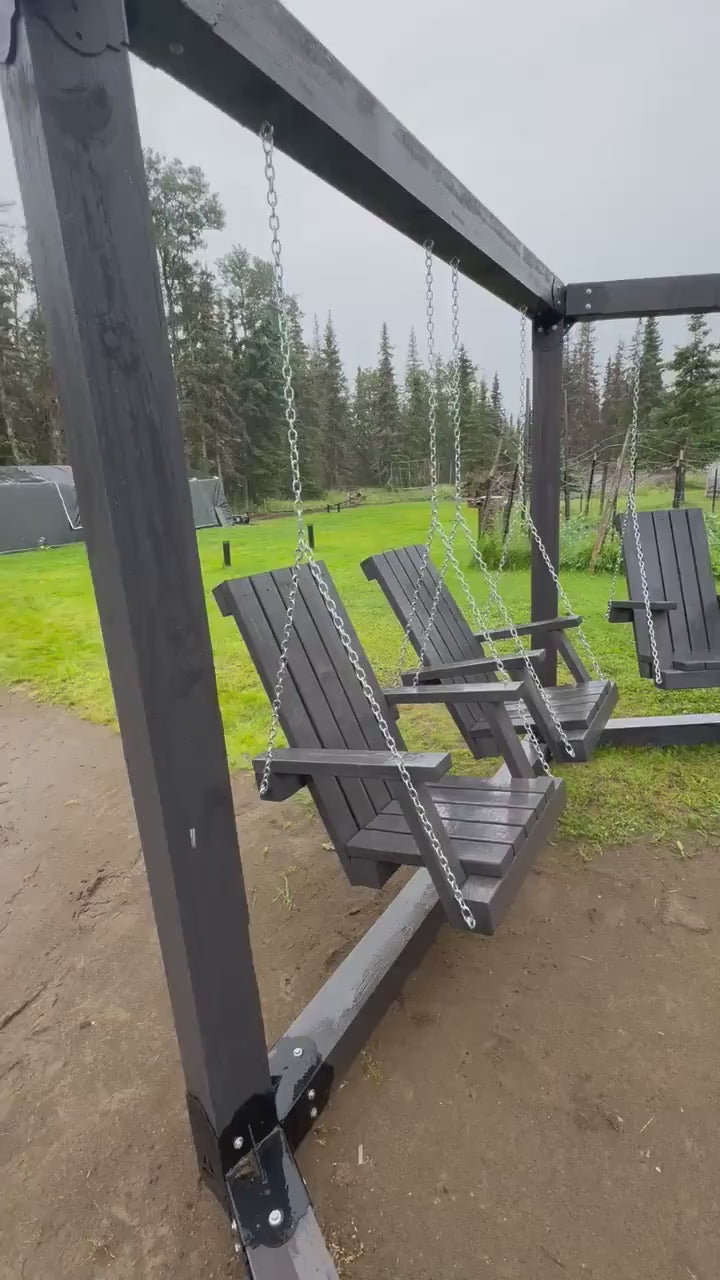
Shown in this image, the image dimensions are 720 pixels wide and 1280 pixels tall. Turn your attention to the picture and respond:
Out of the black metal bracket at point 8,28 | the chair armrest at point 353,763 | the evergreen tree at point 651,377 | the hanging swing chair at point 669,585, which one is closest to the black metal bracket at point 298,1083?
the chair armrest at point 353,763

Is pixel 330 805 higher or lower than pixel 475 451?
lower

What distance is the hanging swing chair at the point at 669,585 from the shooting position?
3.38 m

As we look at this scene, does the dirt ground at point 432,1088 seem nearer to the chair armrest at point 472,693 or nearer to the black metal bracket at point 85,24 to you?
the chair armrest at point 472,693

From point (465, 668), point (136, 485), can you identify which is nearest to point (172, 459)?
point (136, 485)

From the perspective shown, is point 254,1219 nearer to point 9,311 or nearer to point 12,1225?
point 12,1225

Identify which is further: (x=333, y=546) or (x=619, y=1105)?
(x=333, y=546)

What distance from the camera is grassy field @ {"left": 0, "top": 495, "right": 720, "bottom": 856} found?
3027 millimetres

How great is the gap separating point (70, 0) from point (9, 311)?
2608 cm

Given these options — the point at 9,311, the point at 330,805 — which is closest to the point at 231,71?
the point at 330,805

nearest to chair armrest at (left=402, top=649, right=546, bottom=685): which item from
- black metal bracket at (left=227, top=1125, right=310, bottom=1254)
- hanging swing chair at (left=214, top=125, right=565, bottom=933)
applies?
hanging swing chair at (left=214, top=125, right=565, bottom=933)

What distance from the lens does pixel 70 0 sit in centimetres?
91

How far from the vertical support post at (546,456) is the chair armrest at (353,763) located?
2184 millimetres

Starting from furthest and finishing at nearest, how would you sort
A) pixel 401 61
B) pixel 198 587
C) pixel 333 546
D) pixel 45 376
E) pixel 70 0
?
pixel 45 376 < pixel 333 546 < pixel 401 61 < pixel 198 587 < pixel 70 0

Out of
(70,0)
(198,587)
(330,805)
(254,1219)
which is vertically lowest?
(254,1219)
